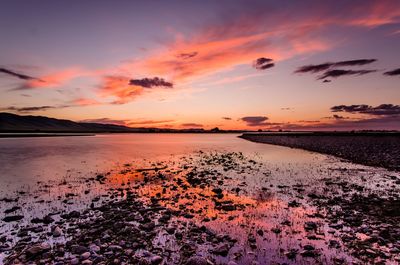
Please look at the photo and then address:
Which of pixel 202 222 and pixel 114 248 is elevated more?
pixel 114 248

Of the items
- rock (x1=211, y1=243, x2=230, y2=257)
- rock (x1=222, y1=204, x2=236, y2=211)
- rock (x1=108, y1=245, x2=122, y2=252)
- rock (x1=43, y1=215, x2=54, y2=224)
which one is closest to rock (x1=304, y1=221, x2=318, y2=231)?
rock (x1=222, y1=204, x2=236, y2=211)

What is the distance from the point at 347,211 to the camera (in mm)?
14227

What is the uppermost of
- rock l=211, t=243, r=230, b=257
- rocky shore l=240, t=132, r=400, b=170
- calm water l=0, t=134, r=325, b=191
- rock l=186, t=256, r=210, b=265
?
rock l=186, t=256, r=210, b=265

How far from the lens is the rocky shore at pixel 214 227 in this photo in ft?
30.7

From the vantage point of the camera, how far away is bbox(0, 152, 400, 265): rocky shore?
30.7 ft

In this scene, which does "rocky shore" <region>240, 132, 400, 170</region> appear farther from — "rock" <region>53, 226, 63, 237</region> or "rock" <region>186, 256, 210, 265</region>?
"rock" <region>53, 226, 63, 237</region>

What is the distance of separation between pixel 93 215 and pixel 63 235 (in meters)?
2.47

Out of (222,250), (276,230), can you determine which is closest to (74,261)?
(222,250)

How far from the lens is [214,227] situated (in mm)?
12125

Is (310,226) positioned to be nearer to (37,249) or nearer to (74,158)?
(37,249)

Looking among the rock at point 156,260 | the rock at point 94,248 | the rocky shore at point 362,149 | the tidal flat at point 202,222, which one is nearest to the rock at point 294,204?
the tidal flat at point 202,222

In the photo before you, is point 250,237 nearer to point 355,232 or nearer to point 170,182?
point 355,232

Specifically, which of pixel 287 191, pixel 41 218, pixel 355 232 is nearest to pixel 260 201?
pixel 287 191

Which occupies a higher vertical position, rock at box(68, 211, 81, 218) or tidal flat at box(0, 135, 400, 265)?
rock at box(68, 211, 81, 218)
